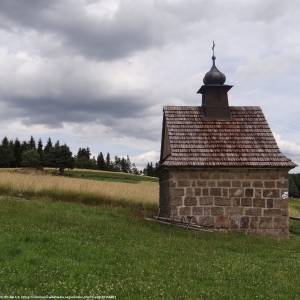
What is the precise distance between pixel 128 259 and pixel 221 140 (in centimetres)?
1111

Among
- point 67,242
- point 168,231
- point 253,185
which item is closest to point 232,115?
point 253,185

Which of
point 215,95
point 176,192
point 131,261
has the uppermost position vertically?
point 215,95

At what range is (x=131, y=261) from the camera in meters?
10.7

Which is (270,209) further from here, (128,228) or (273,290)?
(273,290)

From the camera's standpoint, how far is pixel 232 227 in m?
19.5

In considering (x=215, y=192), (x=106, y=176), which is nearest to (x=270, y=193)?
(x=215, y=192)

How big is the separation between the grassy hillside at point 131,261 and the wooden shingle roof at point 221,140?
11.7 feet

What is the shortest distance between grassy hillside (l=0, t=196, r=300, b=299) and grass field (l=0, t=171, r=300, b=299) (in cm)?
2

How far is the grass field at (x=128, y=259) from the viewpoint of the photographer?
27.5 ft

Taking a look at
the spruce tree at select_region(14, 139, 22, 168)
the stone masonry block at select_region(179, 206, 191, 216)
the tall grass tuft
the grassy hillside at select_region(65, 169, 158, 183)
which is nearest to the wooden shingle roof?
the stone masonry block at select_region(179, 206, 191, 216)

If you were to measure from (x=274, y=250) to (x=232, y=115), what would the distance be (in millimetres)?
8371

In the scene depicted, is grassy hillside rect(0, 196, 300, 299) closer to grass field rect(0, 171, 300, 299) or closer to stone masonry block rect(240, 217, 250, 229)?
grass field rect(0, 171, 300, 299)

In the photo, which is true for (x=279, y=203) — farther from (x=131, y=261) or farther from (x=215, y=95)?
(x=131, y=261)

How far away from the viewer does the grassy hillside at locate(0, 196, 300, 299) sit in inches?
329
